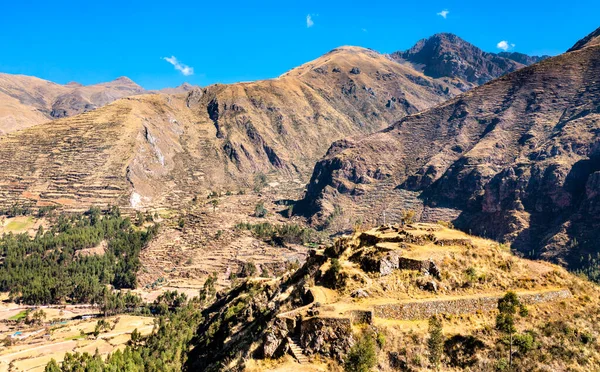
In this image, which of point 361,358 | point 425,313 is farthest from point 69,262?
point 361,358

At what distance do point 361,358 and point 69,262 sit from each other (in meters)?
154

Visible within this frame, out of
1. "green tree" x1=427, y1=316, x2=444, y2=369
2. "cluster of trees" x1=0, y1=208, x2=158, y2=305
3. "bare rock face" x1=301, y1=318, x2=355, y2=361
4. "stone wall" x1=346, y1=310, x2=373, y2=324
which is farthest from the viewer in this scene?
"cluster of trees" x1=0, y1=208, x2=158, y2=305

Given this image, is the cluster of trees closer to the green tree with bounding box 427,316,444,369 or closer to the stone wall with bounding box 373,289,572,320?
the stone wall with bounding box 373,289,572,320

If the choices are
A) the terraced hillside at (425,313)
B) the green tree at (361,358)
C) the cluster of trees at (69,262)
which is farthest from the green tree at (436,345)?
the cluster of trees at (69,262)

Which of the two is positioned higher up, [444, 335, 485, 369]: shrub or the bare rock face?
Result: the bare rock face

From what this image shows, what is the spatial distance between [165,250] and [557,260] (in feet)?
474

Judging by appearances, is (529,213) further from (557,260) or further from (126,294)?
(126,294)

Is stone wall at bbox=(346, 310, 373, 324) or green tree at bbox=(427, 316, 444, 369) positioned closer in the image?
green tree at bbox=(427, 316, 444, 369)

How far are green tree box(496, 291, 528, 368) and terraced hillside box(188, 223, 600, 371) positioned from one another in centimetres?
57

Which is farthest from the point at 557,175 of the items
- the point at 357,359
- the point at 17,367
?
the point at 17,367

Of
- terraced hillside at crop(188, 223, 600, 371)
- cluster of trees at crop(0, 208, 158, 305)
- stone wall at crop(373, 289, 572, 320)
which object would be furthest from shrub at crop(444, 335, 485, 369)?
cluster of trees at crop(0, 208, 158, 305)

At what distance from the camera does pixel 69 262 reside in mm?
157625

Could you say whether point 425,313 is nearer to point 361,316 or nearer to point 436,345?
point 436,345

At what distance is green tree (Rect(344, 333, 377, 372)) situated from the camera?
115ft
